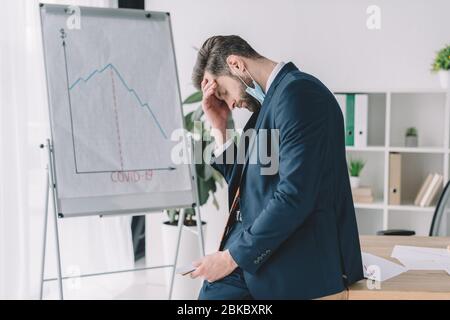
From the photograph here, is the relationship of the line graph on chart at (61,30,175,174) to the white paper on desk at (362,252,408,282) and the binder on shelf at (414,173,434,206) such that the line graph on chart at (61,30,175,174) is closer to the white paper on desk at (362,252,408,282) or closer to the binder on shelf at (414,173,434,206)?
the white paper on desk at (362,252,408,282)

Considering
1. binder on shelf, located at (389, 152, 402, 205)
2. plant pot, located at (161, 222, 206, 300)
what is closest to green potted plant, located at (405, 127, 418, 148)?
binder on shelf, located at (389, 152, 402, 205)

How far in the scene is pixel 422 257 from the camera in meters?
1.81

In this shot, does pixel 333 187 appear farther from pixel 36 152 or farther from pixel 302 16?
pixel 302 16

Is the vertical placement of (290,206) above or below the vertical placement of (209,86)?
below

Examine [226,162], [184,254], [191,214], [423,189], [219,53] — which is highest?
[219,53]

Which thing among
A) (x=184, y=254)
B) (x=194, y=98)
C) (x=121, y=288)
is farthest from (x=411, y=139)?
(x=121, y=288)

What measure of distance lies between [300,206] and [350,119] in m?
2.12

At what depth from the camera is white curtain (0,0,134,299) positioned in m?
2.66

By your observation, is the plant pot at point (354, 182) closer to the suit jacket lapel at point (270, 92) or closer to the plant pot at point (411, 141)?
the plant pot at point (411, 141)

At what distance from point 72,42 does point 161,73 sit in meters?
0.39

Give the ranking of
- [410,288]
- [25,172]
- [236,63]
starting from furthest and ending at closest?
[25,172] < [236,63] < [410,288]

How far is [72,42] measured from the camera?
2232mm

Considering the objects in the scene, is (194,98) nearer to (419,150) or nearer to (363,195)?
(363,195)
